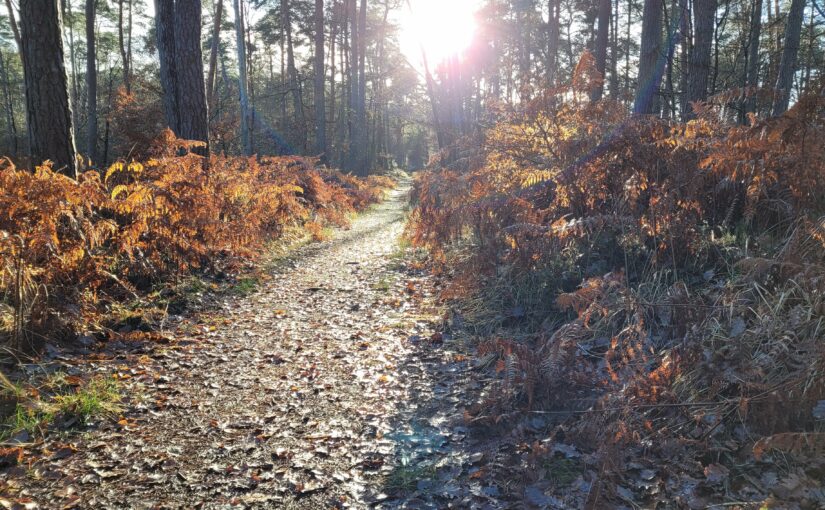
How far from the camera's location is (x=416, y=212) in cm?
687

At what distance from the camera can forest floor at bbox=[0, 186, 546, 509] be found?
2.75 metres

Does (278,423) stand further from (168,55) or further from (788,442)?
(168,55)

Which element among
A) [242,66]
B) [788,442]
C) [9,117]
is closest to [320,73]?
[242,66]

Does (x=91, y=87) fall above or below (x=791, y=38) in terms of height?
above

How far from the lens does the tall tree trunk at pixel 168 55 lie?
25.7ft

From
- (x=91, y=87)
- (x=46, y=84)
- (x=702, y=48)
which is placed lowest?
(x=46, y=84)

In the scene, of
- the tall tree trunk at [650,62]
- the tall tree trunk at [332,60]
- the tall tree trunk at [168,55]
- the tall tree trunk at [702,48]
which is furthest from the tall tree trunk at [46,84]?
the tall tree trunk at [332,60]

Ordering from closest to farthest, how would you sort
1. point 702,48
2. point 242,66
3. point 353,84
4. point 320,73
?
point 702,48
point 242,66
point 320,73
point 353,84

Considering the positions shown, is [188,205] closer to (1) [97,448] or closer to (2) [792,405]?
(1) [97,448]

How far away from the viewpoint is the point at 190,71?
26.2 ft

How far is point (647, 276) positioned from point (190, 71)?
7634 mm

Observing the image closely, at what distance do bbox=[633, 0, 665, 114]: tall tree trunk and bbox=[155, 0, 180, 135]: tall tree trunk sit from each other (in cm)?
747

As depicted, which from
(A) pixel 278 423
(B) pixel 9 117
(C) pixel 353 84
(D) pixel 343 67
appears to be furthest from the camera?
(D) pixel 343 67

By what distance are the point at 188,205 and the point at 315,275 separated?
2.46 metres
